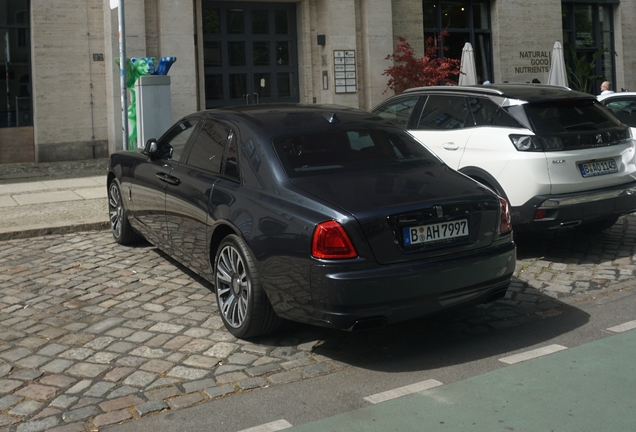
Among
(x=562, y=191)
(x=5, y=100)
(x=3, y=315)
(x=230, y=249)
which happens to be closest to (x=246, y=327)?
(x=230, y=249)

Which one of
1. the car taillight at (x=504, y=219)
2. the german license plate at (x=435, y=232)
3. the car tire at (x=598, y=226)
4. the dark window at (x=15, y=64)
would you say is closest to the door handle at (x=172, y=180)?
the german license plate at (x=435, y=232)

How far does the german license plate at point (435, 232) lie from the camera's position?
5.17 m

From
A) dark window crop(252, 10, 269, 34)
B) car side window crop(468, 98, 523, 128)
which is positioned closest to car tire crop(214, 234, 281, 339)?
car side window crop(468, 98, 523, 128)

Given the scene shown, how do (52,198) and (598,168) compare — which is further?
(52,198)

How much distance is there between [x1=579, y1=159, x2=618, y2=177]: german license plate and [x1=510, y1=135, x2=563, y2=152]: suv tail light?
32 cm

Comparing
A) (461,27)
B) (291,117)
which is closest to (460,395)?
(291,117)

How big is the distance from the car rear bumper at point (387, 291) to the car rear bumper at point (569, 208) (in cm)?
255

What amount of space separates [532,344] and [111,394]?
2.72 meters

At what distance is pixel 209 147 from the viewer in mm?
6586

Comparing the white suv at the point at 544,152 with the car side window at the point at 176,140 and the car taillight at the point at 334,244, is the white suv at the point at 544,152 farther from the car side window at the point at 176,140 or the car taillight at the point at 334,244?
the car taillight at the point at 334,244

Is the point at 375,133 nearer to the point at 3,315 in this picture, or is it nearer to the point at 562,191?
the point at 562,191

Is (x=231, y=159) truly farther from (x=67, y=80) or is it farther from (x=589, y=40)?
(x=589, y=40)

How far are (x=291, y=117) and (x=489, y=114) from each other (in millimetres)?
2783

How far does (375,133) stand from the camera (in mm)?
6336
